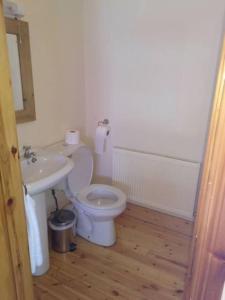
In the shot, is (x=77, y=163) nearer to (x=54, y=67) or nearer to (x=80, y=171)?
(x=80, y=171)

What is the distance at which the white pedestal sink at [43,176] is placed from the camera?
1.47m

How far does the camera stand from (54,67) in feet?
6.70

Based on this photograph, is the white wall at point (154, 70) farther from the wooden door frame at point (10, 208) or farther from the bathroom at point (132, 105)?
the wooden door frame at point (10, 208)

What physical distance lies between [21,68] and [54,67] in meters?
0.36

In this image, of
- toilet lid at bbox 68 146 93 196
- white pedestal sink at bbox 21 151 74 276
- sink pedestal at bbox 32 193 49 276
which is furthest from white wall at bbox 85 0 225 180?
Answer: sink pedestal at bbox 32 193 49 276

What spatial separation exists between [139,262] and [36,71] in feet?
5.63

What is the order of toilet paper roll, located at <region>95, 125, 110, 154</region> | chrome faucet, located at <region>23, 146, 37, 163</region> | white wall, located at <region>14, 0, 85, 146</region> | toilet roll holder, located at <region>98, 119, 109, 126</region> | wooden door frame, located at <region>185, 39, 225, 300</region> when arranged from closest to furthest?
1. wooden door frame, located at <region>185, 39, 225, 300</region>
2. chrome faucet, located at <region>23, 146, 37, 163</region>
3. white wall, located at <region>14, 0, 85, 146</region>
4. toilet paper roll, located at <region>95, 125, 110, 154</region>
5. toilet roll holder, located at <region>98, 119, 109, 126</region>

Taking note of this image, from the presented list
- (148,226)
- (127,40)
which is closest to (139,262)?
(148,226)

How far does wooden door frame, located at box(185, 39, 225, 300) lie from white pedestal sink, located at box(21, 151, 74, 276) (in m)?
1.06

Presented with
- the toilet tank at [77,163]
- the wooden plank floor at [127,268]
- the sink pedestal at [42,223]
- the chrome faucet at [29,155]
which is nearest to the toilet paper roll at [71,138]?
the toilet tank at [77,163]

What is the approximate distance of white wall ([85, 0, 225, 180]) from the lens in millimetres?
1946

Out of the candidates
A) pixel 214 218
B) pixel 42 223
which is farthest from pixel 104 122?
pixel 214 218

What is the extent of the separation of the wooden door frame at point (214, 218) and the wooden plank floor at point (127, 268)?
49.1 inches

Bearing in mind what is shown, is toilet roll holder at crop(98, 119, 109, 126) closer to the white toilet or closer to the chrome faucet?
the white toilet
